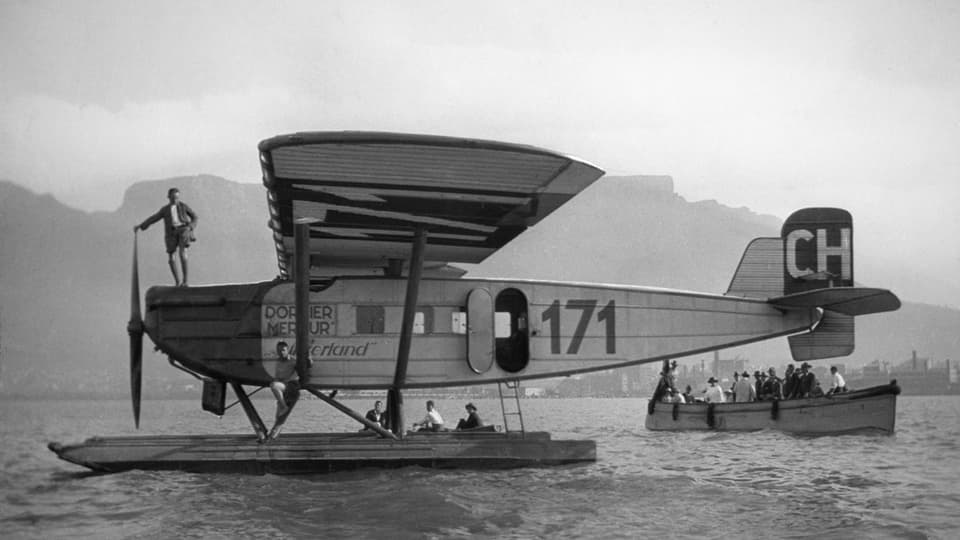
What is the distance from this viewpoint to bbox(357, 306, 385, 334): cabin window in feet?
47.4

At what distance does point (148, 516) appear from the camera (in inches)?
414

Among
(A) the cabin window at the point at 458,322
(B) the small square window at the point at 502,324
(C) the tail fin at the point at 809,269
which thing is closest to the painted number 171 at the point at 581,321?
(B) the small square window at the point at 502,324

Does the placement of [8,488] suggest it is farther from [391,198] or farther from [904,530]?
[904,530]

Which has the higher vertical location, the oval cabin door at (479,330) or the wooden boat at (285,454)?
the oval cabin door at (479,330)

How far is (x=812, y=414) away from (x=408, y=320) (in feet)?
46.2

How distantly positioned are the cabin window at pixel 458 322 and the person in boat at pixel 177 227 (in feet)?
12.4

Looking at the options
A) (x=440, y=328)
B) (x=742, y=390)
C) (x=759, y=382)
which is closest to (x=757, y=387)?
(x=759, y=382)

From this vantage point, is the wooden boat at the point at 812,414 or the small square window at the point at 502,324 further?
the wooden boat at the point at 812,414

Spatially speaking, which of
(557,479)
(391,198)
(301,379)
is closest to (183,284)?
(301,379)

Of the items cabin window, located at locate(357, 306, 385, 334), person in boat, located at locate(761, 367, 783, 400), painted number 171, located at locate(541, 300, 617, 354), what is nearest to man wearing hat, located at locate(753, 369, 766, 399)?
person in boat, located at locate(761, 367, 783, 400)

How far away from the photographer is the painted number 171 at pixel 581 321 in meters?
15.0

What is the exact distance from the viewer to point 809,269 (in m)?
17.4

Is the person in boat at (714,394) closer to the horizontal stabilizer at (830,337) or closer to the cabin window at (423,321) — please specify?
the horizontal stabilizer at (830,337)

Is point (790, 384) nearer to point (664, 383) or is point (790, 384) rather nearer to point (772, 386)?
point (772, 386)
